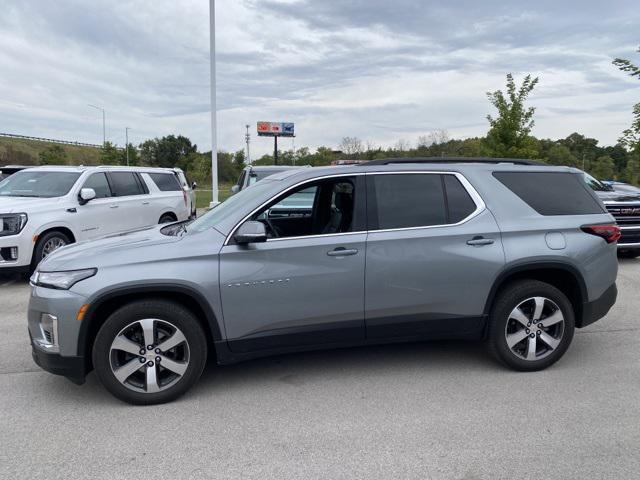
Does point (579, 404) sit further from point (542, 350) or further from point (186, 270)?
point (186, 270)

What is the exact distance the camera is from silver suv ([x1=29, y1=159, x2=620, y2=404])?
3600 mm

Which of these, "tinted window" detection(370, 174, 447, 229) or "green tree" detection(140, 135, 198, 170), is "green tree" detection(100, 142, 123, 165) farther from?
"tinted window" detection(370, 174, 447, 229)

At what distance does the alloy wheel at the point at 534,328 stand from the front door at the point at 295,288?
1.31 meters

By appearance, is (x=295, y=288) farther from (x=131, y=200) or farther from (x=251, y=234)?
(x=131, y=200)

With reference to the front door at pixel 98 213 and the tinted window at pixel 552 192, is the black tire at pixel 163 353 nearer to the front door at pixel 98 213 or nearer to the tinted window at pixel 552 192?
the tinted window at pixel 552 192

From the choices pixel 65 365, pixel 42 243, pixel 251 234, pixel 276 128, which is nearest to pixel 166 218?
pixel 42 243

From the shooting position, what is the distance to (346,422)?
3453mm

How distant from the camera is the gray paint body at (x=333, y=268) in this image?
11.9 ft

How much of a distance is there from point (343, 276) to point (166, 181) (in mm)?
8480

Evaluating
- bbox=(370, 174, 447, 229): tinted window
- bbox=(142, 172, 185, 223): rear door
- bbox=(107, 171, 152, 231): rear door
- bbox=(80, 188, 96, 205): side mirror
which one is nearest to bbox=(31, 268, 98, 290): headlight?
bbox=(370, 174, 447, 229): tinted window

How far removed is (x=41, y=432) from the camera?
3.33m

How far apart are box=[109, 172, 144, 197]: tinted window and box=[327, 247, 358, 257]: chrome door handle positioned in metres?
7.11

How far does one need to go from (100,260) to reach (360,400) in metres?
2.13

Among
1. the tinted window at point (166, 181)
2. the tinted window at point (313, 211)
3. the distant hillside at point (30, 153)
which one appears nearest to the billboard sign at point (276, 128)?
the distant hillside at point (30, 153)
